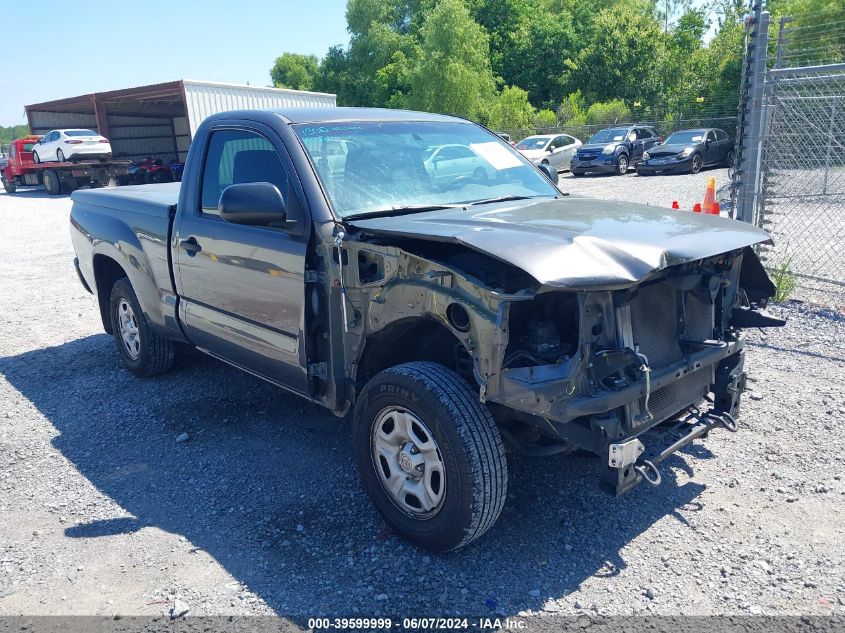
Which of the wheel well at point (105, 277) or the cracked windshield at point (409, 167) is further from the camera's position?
the wheel well at point (105, 277)

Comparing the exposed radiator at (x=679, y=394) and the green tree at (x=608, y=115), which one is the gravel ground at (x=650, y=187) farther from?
the exposed radiator at (x=679, y=394)

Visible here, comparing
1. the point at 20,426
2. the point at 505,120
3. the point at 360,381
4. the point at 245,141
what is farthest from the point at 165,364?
the point at 505,120

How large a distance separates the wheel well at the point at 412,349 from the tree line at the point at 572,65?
3120 centimetres

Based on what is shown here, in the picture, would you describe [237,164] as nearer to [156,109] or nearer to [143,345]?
[143,345]

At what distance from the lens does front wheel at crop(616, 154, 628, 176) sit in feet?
81.6

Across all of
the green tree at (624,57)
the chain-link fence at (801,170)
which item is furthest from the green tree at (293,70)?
the chain-link fence at (801,170)

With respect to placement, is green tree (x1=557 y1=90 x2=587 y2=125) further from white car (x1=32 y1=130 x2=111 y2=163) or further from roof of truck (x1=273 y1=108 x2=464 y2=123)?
roof of truck (x1=273 y1=108 x2=464 y2=123)

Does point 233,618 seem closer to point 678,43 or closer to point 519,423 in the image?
point 519,423

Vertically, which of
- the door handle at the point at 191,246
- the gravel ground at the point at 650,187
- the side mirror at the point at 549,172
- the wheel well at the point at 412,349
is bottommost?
the gravel ground at the point at 650,187

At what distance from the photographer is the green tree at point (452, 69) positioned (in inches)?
1516

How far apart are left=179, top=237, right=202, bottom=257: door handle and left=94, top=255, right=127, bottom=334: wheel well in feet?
5.27

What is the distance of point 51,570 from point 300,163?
95.0 inches

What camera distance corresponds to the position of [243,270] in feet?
13.5

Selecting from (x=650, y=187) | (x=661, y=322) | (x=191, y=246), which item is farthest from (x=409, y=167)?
(x=650, y=187)
